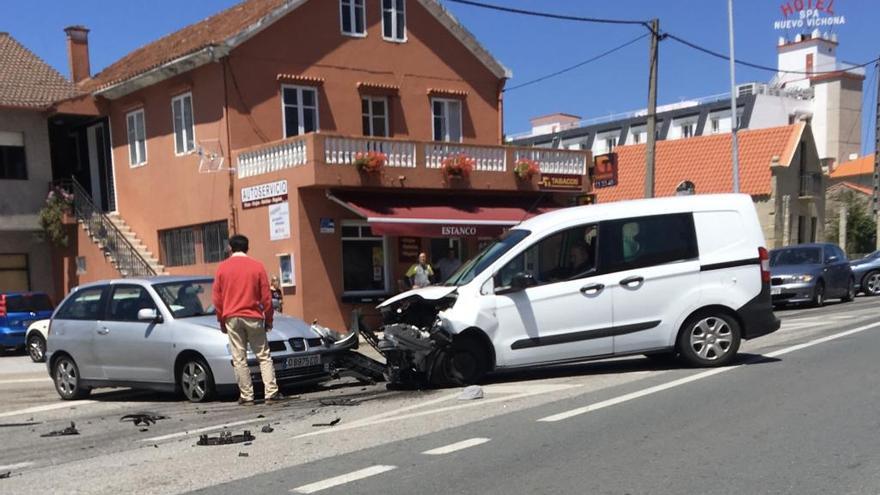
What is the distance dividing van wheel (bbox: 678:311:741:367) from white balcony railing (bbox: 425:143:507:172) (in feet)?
35.8

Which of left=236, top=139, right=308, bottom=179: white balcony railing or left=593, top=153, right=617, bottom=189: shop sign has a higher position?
left=236, top=139, right=308, bottom=179: white balcony railing

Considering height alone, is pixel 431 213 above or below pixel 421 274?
above

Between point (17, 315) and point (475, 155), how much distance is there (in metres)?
11.4

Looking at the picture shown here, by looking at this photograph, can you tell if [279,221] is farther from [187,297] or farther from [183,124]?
[187,297]

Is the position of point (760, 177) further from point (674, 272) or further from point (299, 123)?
point (674, 272)

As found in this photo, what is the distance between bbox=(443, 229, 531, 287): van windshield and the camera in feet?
30.1

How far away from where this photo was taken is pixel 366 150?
18094 mm

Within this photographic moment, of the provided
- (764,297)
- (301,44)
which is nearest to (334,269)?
(301,44)

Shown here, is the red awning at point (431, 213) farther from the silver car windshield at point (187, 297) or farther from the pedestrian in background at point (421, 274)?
the silver car windshield at point (187, 297)

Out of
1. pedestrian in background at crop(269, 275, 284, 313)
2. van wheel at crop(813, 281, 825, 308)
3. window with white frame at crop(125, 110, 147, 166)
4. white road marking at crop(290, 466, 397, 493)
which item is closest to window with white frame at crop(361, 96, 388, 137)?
pedestrian in background at crop(269, 275, 284, 313)

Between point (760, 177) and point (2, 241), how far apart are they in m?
28.2

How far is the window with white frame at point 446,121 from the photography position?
Answer: 2262 centimetres

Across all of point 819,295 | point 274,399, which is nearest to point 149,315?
point 274,399

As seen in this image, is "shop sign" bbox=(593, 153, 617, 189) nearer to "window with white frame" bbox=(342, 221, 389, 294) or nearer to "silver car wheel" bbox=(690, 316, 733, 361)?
"window with white frame" bbox=(342, 221, 389, 294)
